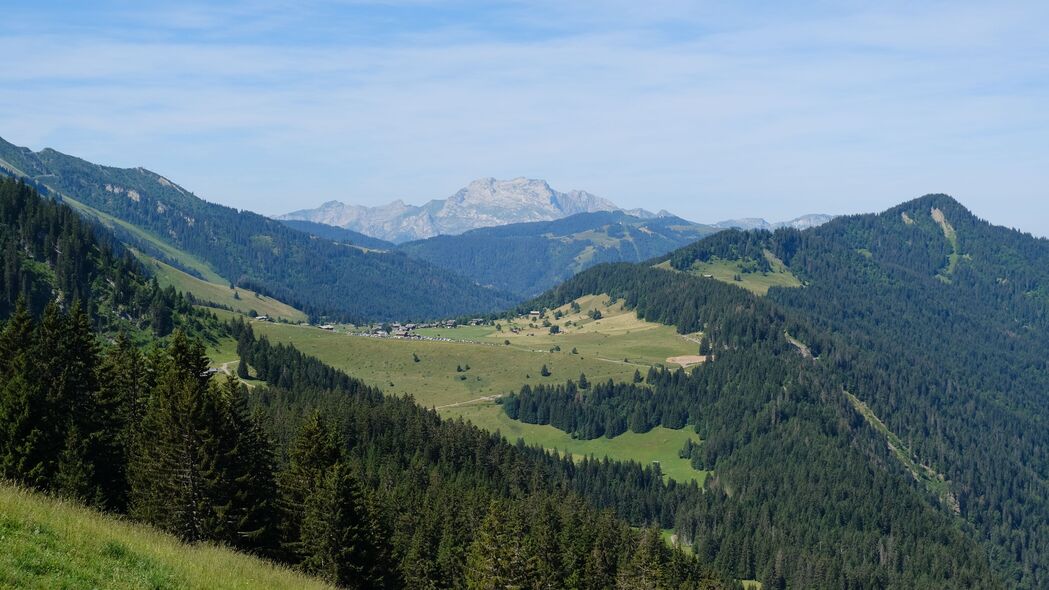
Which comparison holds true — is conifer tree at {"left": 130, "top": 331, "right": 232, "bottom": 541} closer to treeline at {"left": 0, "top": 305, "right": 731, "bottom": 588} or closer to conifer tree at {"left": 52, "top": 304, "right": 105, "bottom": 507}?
treeline at {"left": 0, "top": 305, "right": 731, "bottom": 588}

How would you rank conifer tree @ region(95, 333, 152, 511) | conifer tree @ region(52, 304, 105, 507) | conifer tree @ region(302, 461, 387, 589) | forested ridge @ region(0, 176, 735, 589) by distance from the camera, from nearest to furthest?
forested ridge @ region(0, 176, 735, 589)
conifer tree @ region(52, 304, 105, 507)
conifer tree @ region(302, 461, 387, 589)
conifer tree @ region(95, 333, 152, 511)

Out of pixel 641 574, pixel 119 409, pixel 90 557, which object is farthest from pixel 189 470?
pixel 641 574

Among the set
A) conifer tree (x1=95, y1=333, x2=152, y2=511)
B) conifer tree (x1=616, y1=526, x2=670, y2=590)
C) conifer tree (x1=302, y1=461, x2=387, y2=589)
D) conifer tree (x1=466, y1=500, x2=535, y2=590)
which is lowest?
conifer tree (x1=616, y1=526, x2=670, y2=590)

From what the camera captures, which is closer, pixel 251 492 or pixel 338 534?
pixel 338 534

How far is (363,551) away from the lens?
180ft

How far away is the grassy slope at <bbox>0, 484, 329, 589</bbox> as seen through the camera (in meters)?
23.3

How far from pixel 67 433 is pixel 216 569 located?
30.3 m

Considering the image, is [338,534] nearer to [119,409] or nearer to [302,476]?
[302,476]

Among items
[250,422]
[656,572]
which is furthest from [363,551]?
[656,572]

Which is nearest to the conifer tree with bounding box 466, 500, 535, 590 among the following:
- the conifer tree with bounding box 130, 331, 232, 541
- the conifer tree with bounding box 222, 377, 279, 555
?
the conifer tree with bounding box 222, 377, 279, 555

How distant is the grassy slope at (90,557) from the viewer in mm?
23281

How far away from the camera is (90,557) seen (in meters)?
25.2

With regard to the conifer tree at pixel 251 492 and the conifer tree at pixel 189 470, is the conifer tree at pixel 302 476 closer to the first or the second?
the conifer tree at pixel 251 492

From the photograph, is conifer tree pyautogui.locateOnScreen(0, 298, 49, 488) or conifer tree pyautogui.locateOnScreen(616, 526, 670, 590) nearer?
conifer tree pyautogui.locateOnScreen(0, 298, 49, 488)
